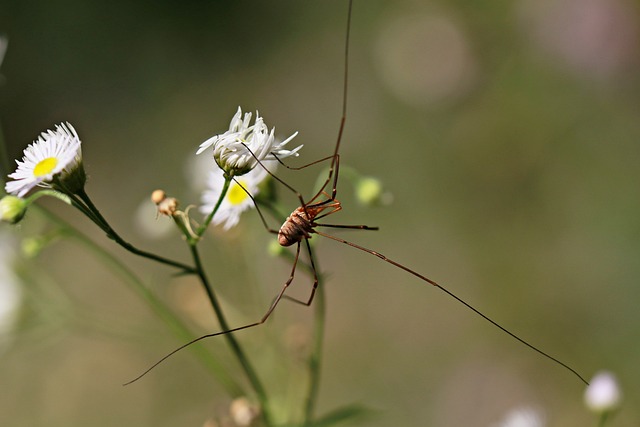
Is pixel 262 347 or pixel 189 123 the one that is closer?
pixel 262 347

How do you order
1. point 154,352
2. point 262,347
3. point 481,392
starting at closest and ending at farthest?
point 262,347 < point 481,392 < point 154,352

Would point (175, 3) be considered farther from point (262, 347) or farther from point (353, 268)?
point (262, 347)

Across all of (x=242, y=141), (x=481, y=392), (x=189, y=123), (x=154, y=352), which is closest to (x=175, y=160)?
(x=189, y=123)

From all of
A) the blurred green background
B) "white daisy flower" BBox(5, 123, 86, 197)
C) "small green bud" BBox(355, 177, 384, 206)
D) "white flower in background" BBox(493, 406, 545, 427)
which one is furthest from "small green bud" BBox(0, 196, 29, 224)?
the blurred green background

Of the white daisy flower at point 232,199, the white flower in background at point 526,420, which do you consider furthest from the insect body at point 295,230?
the white flower in background at point 526,420

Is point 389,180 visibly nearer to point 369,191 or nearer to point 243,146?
point 369,191
